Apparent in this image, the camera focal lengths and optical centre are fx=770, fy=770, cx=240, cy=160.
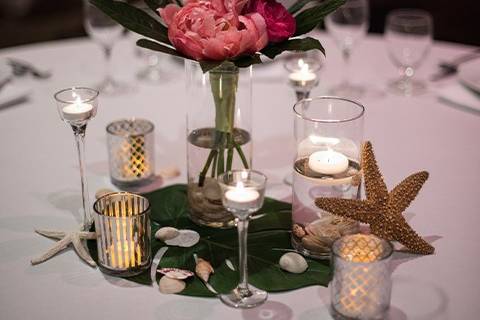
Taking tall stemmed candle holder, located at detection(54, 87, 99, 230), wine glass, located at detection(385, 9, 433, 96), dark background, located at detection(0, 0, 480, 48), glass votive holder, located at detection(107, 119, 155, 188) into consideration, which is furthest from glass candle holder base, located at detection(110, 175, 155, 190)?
dark background, located at detection(0, 0, 480, 48)

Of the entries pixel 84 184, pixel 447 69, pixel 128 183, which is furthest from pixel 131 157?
pixel 447 69

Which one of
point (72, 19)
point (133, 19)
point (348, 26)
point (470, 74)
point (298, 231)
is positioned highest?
point (133, 19)

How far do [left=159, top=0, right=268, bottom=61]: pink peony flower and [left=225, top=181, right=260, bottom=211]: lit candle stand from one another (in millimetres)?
243

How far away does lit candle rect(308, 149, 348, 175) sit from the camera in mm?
1274

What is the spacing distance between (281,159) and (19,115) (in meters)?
0.66

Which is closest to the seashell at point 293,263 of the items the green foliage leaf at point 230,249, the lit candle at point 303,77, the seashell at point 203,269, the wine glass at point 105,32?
the green foliage leaf at point 230,249

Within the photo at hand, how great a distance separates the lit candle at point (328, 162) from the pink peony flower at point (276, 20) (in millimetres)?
205

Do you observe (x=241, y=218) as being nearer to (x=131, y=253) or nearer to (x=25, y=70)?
(x=131, y=253)

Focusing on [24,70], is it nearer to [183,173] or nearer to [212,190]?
[183,173]

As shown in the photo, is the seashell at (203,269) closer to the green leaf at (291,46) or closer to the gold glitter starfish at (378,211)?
the gold glitter starfish at (378,211)

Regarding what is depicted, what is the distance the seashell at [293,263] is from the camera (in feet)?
4.00

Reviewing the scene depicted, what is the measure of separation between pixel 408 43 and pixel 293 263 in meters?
0.90

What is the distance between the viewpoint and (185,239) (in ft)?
4.34

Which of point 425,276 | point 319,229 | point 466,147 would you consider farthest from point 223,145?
point 466,147
